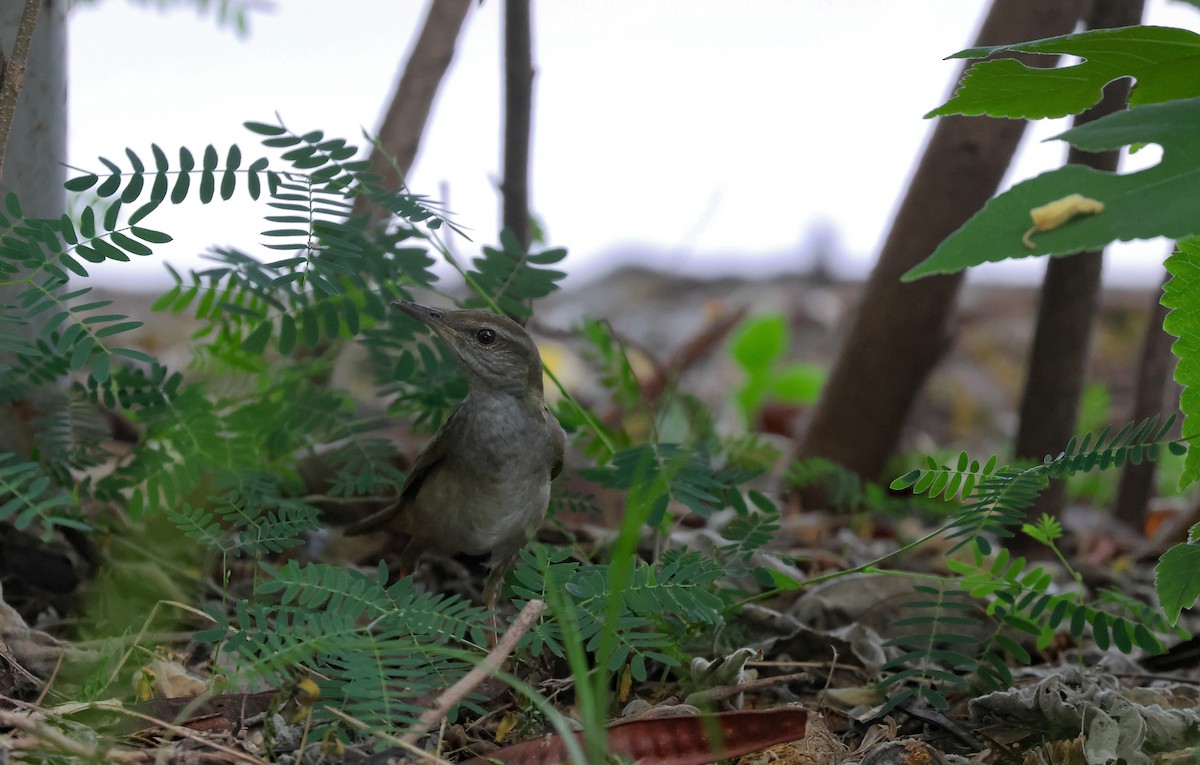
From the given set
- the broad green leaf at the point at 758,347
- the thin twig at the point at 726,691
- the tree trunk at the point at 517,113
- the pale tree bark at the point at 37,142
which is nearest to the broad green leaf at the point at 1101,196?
the thin twig at the point at 726,691

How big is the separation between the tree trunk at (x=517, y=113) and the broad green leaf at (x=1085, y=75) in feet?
6.42

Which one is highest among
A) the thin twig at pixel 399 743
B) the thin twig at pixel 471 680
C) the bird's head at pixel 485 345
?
the bird's head at pixel 485 345

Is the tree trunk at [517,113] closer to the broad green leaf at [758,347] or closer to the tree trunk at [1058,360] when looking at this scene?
the tree trunk at [1058,360]

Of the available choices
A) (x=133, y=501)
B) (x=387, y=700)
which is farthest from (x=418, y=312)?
(x=387, y=700)

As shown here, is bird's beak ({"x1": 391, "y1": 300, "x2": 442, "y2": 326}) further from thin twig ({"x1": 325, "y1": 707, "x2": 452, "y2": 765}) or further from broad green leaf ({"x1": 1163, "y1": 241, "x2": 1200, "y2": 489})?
broad green leaf ({"x1": 1163, "y1": 241, "x2": 1200, "y2": 489})

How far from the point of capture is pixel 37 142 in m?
3.28

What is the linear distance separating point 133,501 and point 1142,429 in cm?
266

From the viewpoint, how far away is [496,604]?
150 inches

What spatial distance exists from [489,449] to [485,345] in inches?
12.7

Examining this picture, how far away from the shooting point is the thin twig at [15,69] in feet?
8.57

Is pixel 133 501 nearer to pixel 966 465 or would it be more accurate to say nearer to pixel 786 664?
pixel 786 664

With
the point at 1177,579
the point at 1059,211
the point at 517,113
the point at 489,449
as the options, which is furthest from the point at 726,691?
the point at 517,113

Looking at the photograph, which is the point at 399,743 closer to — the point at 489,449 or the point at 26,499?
the point at 26,499

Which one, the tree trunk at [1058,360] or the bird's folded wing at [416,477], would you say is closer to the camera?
the bird's folded wing at [416,477]
